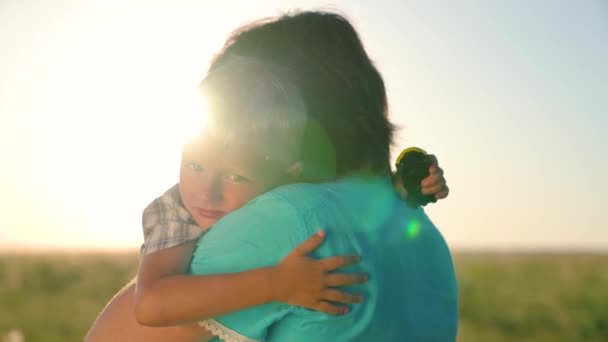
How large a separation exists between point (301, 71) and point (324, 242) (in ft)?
2.13

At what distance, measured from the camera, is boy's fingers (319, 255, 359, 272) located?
69.6 inches

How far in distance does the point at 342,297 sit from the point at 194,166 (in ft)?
2.67

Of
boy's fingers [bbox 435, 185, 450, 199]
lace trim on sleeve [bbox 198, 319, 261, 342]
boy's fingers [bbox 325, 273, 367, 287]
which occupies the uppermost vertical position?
boy's fingers [bbox 325, 273, 367, 287]

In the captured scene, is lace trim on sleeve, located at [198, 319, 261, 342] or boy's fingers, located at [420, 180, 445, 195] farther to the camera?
boy's fingers, located at [420, 180, 445, 195]

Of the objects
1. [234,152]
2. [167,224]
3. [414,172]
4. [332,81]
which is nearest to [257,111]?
[234,152]

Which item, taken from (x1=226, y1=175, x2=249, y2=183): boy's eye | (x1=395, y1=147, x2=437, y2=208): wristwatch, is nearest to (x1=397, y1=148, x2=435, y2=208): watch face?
(x1=395, y1=147, x2=437, y2=208): wristwatch

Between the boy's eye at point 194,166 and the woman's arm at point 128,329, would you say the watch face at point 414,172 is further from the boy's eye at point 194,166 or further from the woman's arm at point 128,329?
Answer: the woman's arm at point 128,329

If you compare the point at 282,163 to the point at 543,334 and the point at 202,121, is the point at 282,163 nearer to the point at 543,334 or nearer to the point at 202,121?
the point at 202,121

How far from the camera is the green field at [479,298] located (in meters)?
20.0

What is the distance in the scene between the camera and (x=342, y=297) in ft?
5.78

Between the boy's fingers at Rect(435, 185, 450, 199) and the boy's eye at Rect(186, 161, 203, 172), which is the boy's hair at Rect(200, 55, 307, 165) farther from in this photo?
the boy's fingers at Rect(435, 185, 450, 199)

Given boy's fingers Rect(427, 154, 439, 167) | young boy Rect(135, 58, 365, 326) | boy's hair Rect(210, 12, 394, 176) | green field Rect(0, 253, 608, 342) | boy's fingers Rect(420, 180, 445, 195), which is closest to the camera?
young boy Rect(135, 58, 365, 326)

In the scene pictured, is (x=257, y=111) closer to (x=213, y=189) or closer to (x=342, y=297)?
(x=213, y=189)

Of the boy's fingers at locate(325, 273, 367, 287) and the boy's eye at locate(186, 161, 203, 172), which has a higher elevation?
the boy's eye at locate(186, 161, 203, 172)
